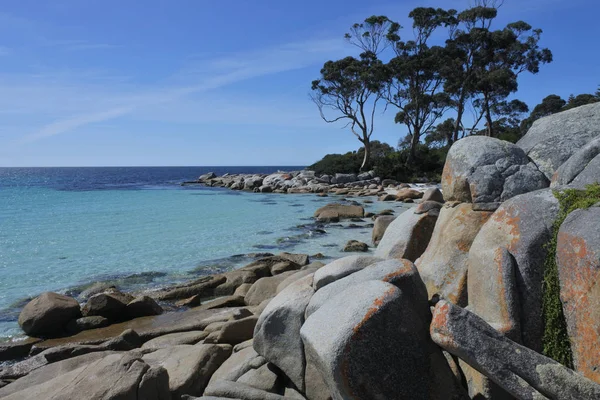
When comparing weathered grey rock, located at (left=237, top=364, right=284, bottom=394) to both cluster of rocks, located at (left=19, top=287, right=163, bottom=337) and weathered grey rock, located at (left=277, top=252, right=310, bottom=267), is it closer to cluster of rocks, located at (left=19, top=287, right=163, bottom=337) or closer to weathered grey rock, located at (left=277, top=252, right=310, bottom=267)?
cluster of rocks, located at (left=19, top=287, right=163, bottom=337)

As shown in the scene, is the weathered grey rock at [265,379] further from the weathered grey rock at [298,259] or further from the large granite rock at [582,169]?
the weathered grey rock at [298,259]

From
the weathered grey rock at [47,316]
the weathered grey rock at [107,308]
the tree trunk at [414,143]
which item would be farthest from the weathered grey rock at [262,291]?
the tree trunk at [414,143]

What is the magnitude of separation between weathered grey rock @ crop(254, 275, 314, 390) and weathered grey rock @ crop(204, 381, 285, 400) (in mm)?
402

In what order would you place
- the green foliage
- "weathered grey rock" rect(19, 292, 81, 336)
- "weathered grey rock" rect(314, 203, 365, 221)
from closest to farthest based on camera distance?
1. "weathered grey rock" rect(19, 292, 81, 336)
2. "weathered grey rock" rect(314, 203, 365, 221)
3. the green foliage

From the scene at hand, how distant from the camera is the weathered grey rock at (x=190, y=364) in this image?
5559 millimetres

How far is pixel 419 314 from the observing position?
441cm

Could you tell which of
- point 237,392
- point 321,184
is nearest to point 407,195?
point 321,184

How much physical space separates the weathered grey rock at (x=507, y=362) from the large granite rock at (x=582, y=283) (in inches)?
16.6

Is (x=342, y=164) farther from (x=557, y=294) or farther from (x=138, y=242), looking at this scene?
(x=557, y=294)

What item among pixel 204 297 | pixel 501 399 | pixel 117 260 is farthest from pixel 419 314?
pixel 117 260

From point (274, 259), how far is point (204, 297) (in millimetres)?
3111

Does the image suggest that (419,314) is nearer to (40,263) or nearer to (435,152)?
(40,263)

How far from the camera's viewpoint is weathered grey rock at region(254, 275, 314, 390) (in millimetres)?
5105

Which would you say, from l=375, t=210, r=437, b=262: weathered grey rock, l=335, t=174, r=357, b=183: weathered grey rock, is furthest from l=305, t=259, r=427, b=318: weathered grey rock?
l=335, t=174, r=357, b=183: weathered grey rock
